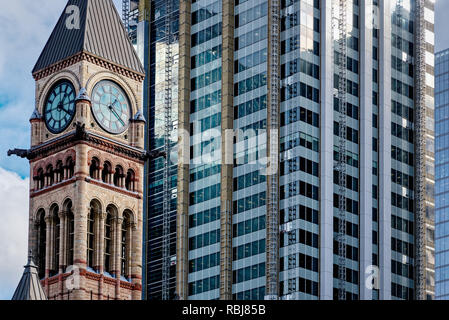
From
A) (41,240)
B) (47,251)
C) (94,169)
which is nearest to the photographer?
(47,251)

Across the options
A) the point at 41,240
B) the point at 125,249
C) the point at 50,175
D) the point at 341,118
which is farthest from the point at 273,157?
the point at 41,240

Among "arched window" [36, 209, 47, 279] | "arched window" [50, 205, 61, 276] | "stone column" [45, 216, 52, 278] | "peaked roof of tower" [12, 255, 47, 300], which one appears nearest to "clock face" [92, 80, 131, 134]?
"arched window" [50, 205, 61, 276]

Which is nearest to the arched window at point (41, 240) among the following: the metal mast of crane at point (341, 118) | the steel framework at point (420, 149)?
the metal mast of crane at point (341, 118)

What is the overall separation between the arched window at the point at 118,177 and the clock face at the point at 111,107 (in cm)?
399

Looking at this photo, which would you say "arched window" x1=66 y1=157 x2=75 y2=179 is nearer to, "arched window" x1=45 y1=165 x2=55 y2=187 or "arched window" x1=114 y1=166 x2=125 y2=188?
"arched window" x1=45 y1=165 x2=55 y2=187

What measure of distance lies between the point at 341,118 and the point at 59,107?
39501mm

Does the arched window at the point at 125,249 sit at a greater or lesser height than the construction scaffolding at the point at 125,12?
lesser

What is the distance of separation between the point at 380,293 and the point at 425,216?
14.7 meters

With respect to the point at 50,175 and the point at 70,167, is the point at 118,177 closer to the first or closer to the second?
the point at 70,167

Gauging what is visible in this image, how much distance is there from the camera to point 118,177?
14275 cm

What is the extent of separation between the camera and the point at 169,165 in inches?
6964

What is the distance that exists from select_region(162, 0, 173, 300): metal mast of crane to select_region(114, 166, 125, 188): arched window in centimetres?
2805

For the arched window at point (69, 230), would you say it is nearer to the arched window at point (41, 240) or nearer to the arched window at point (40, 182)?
the arched window at point (41, 240)

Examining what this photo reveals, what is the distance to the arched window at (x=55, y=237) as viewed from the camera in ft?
451
